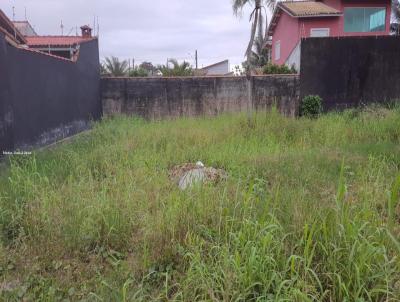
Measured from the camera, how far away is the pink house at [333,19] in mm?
16594

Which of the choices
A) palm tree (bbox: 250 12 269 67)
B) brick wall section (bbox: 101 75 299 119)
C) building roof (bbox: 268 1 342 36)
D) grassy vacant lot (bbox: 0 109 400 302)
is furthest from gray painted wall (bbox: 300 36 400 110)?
palm tree (bbox: 250 12 269 67)

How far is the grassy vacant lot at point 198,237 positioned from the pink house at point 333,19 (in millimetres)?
13946

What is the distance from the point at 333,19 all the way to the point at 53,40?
41.4 feet

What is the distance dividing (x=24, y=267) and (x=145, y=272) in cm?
88

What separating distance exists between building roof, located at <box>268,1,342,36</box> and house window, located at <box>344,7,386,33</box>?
0.95 meters

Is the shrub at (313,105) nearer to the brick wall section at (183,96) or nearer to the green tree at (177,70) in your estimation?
the brick wall section at (183,96)

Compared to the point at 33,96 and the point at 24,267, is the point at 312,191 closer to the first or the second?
the point at 24,267

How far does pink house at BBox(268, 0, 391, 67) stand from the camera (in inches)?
653

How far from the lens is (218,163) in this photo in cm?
496

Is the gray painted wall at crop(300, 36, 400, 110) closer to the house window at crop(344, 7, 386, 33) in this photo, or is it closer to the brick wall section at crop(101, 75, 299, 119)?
the brick wall section at crop(101, 75, 299, 119)

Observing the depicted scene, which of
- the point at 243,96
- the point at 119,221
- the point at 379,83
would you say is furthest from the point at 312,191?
the point at 379,83

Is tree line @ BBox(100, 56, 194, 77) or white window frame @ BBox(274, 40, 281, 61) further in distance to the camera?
white window frame @ BBox(274, 40, 281, 61)

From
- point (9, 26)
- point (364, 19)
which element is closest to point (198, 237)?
point (9, 26)

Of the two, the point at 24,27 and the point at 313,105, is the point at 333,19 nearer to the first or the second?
the point at 313,105
